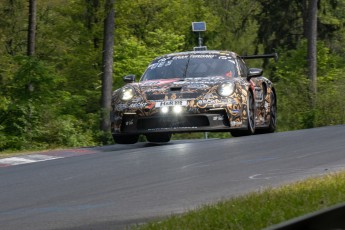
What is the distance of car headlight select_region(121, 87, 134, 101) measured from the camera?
17422mm

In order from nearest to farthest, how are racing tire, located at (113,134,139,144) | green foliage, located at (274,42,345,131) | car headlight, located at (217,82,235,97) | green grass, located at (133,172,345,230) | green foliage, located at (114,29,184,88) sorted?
green grass, located at (133,172,345,230)
car headlight, located at (217,82,235,97)
racing tire, located at (113,134,139,144)
green foliage, located at (274,42,345,131)
green foliage, located at (114,29,184,88)

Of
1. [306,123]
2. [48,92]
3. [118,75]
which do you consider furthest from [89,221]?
[118,75]

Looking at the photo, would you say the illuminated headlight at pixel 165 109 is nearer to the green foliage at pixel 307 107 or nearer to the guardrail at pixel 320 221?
the guardrail at pixel 320 221

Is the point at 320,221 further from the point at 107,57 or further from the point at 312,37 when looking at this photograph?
the point at 312,37

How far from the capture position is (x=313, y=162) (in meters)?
13.3

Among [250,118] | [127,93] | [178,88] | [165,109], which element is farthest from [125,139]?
[250,118]

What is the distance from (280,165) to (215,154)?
1912mm

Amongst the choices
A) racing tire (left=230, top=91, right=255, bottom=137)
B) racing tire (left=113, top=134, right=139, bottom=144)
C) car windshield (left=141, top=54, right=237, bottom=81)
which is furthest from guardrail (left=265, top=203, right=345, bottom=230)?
car windshield (left=141, top=54, right=237, bottom=81)

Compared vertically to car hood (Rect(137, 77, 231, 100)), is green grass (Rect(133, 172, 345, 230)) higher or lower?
lower

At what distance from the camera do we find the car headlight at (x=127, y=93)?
57.2 feet

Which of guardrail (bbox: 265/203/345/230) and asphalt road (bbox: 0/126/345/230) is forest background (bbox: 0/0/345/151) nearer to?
asphalt road (bbox: 0/126/345/230)

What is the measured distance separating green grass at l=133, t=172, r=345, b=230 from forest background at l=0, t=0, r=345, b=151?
19.7m

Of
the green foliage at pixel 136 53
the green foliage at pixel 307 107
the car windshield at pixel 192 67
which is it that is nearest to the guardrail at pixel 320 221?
the car windshield at pixel 192 67

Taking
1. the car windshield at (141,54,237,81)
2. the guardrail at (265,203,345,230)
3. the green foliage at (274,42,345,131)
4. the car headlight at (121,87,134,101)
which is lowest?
the green foliage at (274,42,345,131)
